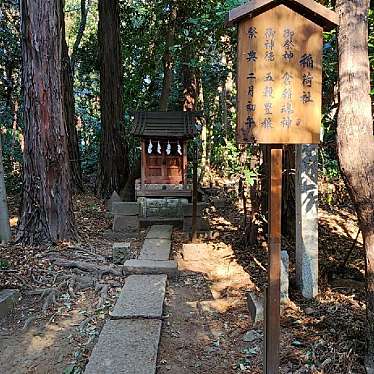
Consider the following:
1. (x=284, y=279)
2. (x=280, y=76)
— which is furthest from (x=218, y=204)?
(x=280, y=76)

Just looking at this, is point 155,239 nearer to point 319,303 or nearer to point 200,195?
point 200,195

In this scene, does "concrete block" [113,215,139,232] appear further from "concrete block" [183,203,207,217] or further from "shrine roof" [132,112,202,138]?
"shrine roof" [132,112,202,138]

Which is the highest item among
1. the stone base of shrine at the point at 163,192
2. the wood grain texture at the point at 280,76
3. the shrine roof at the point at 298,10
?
the shrine roof at the point at 298,10

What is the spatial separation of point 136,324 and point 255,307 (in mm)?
1237

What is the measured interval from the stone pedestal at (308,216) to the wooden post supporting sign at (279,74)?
79.1 inches

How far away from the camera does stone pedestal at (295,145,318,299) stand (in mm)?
4965

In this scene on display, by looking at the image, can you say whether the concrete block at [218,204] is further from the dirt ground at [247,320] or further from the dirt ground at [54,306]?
the dirt ground at [54,306]

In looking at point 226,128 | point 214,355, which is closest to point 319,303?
point 214,355

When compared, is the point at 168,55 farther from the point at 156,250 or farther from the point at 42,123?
the point at 156,250

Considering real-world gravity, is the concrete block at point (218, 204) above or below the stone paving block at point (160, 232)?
above

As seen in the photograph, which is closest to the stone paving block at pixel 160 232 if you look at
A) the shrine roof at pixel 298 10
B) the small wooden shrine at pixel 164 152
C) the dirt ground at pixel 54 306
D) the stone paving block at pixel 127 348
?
the dirt ground at pixel 54 306

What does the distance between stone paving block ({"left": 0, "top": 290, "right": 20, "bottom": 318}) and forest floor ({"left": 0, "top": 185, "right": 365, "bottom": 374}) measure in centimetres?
9

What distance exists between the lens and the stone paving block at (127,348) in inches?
134

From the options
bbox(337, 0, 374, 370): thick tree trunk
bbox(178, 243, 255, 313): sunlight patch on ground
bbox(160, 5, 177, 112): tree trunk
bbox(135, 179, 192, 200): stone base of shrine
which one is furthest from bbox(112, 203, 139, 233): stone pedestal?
bbox(337, 0, 374, 370): thick tree trunk
